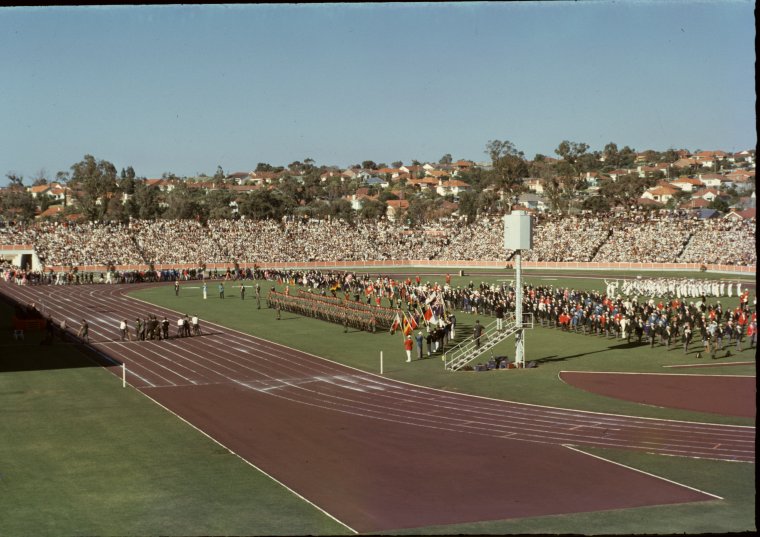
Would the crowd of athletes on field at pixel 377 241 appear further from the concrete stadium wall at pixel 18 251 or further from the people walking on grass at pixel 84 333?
the people walking on grass at pixel 84 333

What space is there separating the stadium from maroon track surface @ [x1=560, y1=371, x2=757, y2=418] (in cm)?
13

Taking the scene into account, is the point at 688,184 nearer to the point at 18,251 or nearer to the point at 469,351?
the point at 18,251

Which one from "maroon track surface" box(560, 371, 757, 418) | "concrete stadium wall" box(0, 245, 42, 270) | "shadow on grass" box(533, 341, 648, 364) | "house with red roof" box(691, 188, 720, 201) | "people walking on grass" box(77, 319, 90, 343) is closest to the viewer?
"maroon track surface" box(560, 371, 757, 418)

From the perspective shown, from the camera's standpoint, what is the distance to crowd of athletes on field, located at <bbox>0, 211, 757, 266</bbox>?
94.9 m

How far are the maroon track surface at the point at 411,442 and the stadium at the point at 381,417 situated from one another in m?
0.09

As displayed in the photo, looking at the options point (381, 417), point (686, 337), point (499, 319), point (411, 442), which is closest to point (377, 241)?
point (499, 319)

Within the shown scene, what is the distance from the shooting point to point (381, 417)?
27.7 metres

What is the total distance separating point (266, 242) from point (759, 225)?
103033 millimetres

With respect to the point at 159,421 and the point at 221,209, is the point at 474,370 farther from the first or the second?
the point at 221,209

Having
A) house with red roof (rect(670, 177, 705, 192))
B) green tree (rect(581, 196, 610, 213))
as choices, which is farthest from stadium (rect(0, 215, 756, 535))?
house with red roof (rect(670, 177, 705, 192))

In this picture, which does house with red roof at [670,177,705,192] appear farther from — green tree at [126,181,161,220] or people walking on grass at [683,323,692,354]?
people walking on grass at [683,323,692,354]

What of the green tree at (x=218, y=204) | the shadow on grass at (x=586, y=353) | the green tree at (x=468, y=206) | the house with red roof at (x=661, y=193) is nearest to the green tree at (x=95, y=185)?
the green tree at (x=218, y=204)

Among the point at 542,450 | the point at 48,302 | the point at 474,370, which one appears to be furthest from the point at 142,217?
the point at 542,450

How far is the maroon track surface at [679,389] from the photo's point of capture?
1117 inches
